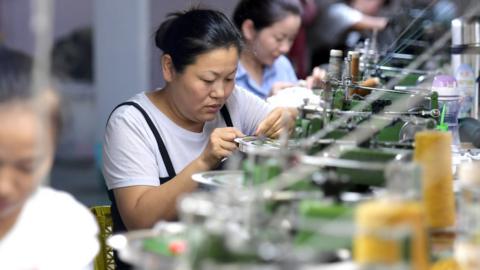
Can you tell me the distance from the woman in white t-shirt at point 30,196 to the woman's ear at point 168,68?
50.1 inches

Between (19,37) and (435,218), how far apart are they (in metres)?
6.24

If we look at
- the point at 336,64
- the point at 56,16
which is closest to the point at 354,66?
the point at 336,64

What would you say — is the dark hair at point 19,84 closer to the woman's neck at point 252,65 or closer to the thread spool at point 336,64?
the thread spool at point 336,64

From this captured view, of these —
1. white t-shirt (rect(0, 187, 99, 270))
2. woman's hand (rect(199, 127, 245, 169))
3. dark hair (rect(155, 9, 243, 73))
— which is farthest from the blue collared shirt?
white t-shirt (rect(0, 187, 99, 270))

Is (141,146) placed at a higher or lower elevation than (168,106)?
lower

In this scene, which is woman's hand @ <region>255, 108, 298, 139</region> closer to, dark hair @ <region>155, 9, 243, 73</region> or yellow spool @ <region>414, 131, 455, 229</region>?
dark hair @ <region>155, 9, 243, 73</region>

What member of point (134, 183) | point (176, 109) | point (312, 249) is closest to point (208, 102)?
Answer: point (176, 109)

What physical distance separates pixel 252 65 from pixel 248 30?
0.62 feet

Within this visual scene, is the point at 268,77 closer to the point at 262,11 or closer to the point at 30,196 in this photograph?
the point at 262,11

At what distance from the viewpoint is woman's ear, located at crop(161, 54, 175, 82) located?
3.55 meters

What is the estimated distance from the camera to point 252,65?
5312mm

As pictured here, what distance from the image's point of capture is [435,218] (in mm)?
2258

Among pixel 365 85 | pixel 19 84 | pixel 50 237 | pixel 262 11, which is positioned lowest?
pixel 50 237

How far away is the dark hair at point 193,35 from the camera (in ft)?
11.4
